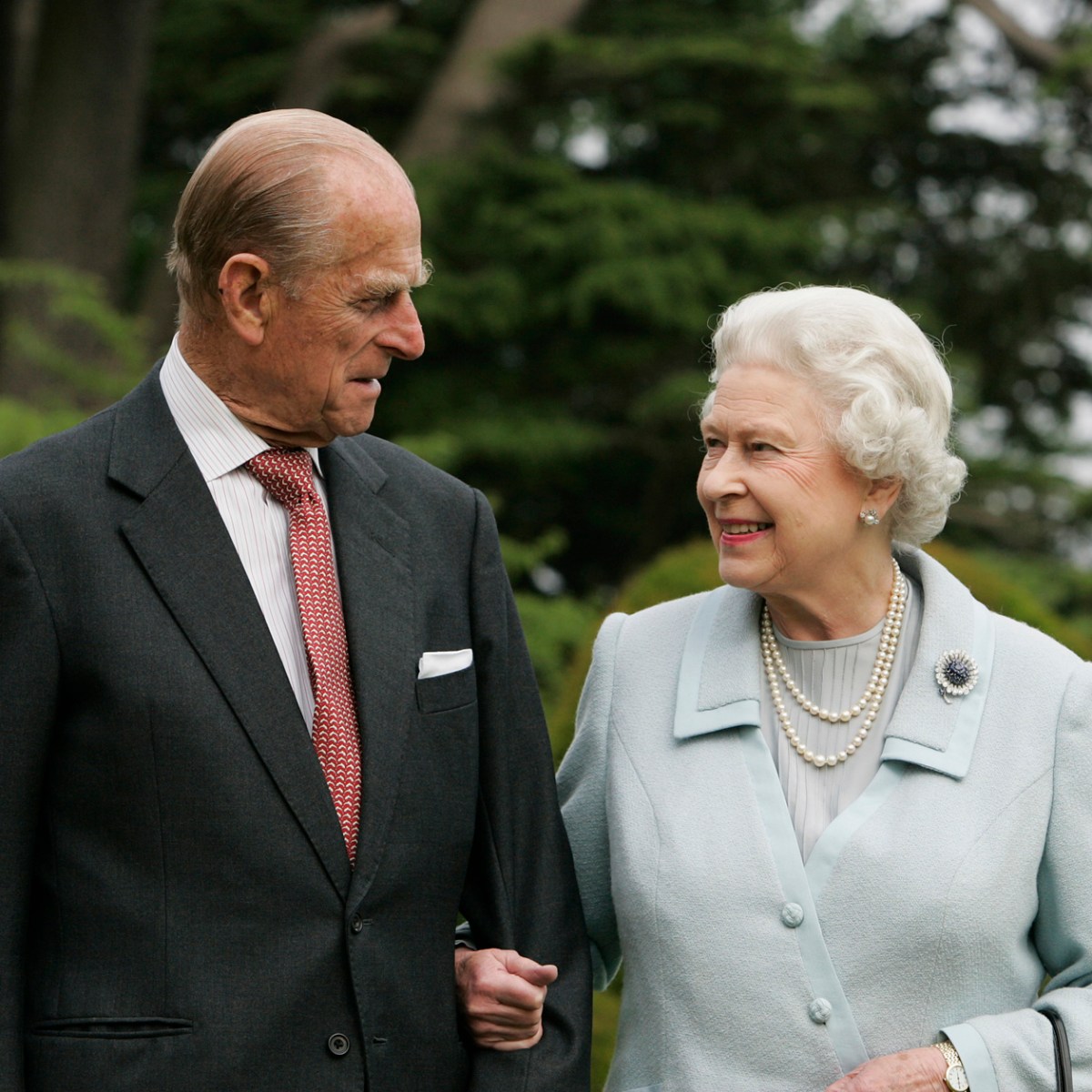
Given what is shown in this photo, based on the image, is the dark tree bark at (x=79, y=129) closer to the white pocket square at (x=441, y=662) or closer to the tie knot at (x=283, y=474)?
the tie knot at (x=283, y=474)

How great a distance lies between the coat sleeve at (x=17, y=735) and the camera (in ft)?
7.71

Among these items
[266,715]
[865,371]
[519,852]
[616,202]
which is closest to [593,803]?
[519,852]

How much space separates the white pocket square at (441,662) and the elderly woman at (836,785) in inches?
15.5

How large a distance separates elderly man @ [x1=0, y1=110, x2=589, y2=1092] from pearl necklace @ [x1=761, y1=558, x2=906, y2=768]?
44 centimetres

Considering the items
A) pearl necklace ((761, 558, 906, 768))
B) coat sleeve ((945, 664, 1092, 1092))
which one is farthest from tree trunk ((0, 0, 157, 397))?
coat sleeve ((945, 664, 1092, 1092))

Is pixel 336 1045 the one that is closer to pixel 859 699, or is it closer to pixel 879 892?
pixel 879 892

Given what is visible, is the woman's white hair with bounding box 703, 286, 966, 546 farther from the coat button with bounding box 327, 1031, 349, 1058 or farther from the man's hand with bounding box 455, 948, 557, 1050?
the coat button with bounding box 327, 1031, 349, 1058

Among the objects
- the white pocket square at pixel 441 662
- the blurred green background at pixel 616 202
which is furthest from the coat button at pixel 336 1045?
the blurred green background at pixel 616 202

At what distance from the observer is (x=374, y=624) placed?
263cm

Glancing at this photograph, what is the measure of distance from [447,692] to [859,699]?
29.1 inches

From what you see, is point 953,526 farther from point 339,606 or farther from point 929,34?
point 339,606

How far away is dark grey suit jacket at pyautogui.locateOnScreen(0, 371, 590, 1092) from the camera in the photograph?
238 cm

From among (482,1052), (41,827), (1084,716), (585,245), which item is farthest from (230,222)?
(585,245)

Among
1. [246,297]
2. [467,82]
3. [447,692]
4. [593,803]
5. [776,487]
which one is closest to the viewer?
[246,297]
